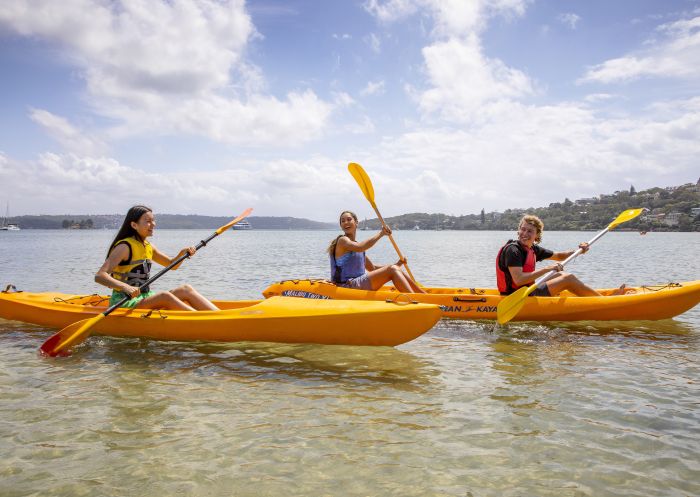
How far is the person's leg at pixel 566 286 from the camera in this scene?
291 inches

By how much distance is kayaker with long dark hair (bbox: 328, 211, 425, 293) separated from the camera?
7676mm

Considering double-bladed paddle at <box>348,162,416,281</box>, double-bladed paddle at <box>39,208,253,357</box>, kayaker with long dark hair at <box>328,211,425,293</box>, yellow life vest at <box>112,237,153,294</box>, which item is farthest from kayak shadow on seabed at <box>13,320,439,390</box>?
double-bladed paddle at <box>348,162,416,281</box>

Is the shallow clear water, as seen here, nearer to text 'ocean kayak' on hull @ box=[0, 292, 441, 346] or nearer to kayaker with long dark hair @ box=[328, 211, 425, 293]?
text 'ocean kayak' on hull @ box=[0, 292, 441, 346]

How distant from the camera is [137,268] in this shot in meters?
6.25

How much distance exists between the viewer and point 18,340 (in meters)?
6.63

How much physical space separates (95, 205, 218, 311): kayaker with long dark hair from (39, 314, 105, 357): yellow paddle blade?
0.49 metres

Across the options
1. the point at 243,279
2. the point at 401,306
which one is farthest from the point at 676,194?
the point at 401,306

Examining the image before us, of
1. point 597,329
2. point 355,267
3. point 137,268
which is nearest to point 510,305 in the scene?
point 597,329

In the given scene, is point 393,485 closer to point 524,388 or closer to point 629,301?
point 524,388

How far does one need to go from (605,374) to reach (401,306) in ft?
6.85

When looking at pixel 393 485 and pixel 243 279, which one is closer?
pixel 393 485

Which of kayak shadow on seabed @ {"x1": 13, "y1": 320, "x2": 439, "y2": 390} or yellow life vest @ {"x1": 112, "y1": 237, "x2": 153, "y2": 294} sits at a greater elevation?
yellow life vest @ {"x1": 112, "y1": 237, "x2": 153, "y2": 294}

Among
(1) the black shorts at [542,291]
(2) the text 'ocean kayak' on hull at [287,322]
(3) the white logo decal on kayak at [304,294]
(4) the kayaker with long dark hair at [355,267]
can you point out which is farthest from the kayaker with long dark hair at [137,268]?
(1) the black shorts at [542,291]

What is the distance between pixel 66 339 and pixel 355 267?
407 centimetres
